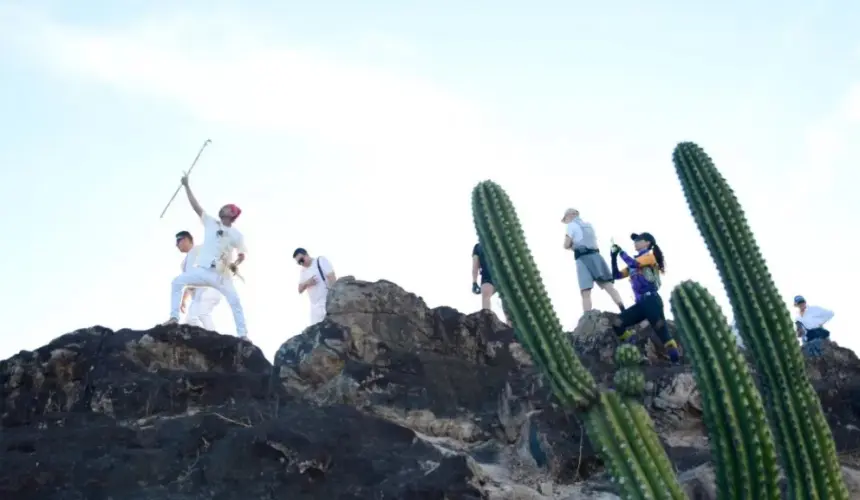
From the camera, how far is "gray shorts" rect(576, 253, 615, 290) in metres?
11.4

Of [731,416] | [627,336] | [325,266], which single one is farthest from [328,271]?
[731,416]

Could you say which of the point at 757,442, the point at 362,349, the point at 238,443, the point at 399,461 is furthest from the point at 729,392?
the point at 362,349

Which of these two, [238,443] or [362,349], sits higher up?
[362,349]

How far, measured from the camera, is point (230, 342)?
9.69m

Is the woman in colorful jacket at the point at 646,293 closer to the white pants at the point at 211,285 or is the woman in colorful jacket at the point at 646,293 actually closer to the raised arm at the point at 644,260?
the raised arm at the point at 644,260

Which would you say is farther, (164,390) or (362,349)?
(362,349)

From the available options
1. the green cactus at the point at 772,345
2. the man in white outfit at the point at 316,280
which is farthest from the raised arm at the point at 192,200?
the green cactus at the point at 772,345

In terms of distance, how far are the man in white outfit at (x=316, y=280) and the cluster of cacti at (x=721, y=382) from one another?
19.5ft

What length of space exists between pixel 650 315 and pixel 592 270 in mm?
1385

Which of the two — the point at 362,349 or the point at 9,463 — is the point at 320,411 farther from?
the point at 9,463

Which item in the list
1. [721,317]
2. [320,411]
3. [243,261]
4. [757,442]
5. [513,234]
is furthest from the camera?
[243,261]

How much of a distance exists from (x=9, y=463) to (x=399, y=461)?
116 inches

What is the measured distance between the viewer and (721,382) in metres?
5.14

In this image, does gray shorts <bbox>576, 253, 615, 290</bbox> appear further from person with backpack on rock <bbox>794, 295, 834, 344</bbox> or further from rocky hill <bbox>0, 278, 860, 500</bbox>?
person with backpack on rock <bbox>794, 295, 834, 344</bbox>
